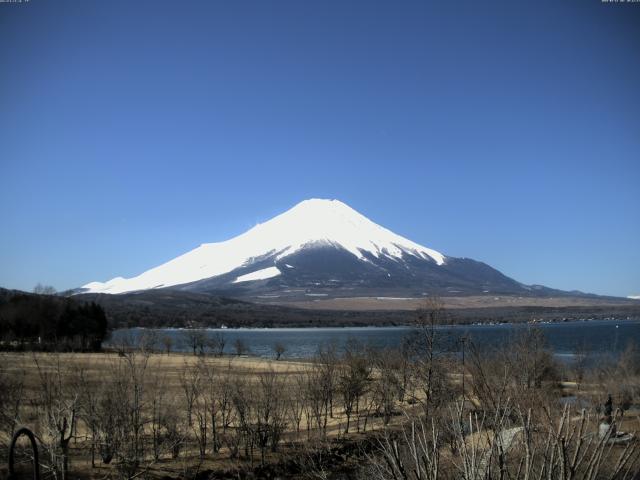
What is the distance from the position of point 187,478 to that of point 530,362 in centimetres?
2136

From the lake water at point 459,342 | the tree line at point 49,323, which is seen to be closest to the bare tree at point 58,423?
the lake water at point 459,342

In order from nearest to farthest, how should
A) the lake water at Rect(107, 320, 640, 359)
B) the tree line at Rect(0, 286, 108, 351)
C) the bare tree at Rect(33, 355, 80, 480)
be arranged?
the bare tree at Rect(33, 355, 80, 480), the lake water at Rect(107, 320, 640, 359), the tree line at Rect(0, 286, 108, 351)

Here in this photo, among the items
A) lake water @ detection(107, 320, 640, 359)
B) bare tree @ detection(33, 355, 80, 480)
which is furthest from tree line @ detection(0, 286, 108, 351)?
bare tree @ detection(33, 355, 80, 480)

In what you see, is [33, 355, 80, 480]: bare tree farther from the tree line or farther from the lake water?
the tree line

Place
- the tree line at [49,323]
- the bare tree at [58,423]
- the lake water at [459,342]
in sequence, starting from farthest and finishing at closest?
the tree line at [49,323] → the lake water at [459,342] → the bare tree at [58,423]

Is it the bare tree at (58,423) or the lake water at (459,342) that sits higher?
the bare tree at (58,423)

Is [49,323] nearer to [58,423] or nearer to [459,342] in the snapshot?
[459,342]

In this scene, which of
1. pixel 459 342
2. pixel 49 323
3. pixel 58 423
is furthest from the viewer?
pixel 49 323

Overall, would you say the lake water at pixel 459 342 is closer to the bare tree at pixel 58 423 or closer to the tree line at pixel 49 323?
the tree line at pixel 49 323

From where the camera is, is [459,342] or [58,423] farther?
[459,342]

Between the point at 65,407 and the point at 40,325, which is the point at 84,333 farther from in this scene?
the point at 65,407

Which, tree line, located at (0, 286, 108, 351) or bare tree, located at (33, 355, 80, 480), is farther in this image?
tree line, located at (0, 286, 108, 351)

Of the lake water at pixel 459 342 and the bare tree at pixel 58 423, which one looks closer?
the bare tree at pixel 58 423

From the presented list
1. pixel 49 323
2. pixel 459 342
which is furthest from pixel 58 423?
pixel 49 323
